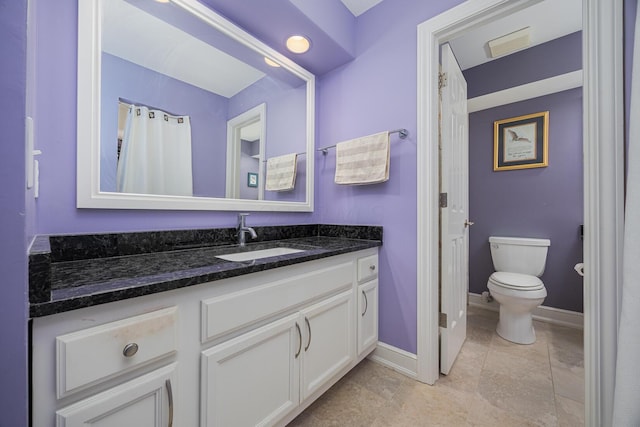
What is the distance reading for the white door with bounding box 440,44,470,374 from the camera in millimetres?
1541

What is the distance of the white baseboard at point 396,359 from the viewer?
4.97ft

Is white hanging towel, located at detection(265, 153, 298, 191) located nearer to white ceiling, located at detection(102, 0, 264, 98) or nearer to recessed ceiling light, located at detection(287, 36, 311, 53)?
white ceiling, located at detection(102, 0, 264, 98)

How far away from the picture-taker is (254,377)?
36.2 inches

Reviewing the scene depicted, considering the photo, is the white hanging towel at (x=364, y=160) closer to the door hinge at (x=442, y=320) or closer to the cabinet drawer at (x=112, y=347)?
the door hinge at (x=442, y=320)

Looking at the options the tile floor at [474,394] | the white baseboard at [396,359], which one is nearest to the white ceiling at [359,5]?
the white baseboard at [396,359]

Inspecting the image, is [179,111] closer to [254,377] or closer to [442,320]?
[254,377]

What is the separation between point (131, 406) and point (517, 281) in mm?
2413

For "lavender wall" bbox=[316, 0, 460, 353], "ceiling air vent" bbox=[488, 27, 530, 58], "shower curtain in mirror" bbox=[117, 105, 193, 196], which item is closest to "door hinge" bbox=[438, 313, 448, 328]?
"lavender wall" bbox=[316, 0, 460, 353]

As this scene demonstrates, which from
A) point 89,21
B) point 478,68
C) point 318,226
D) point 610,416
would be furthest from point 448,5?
point 610,416

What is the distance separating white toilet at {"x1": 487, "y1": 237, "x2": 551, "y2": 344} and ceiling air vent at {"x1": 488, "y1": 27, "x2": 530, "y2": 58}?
169 cm

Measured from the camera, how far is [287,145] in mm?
1869

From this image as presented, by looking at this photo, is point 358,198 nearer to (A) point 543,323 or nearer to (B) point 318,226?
(B) point 318,226

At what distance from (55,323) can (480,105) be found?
10.8 feet

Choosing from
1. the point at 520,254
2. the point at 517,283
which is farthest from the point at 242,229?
the point at 520,254
